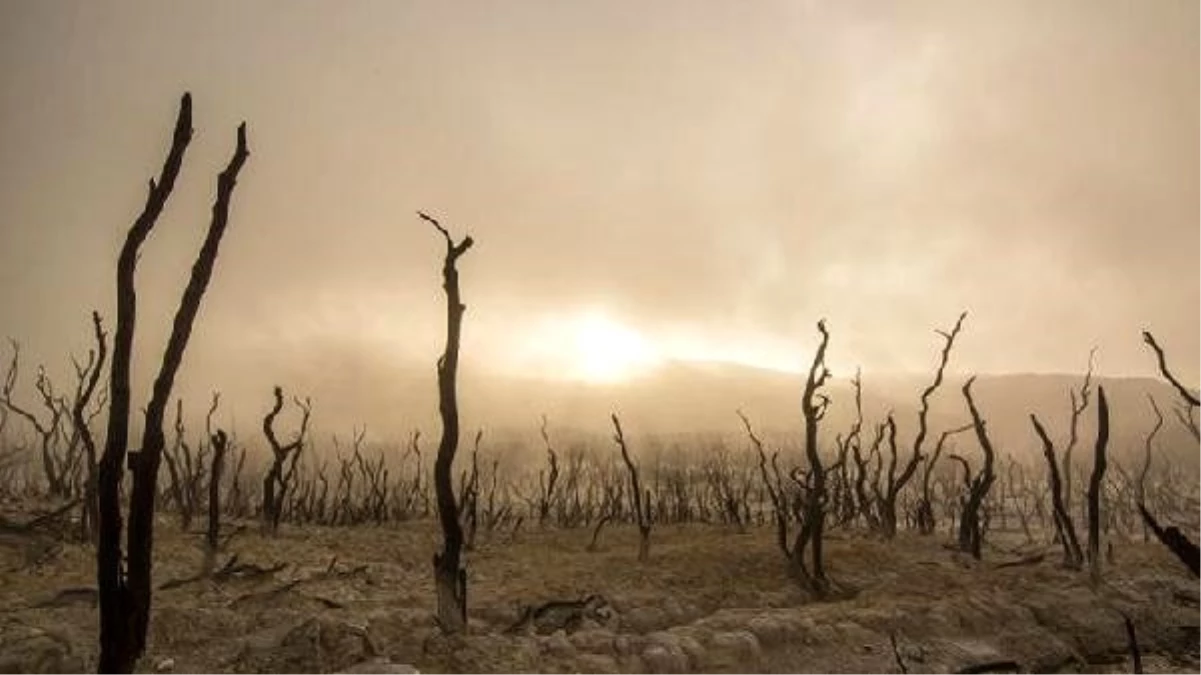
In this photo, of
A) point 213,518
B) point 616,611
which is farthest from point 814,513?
point 213,518

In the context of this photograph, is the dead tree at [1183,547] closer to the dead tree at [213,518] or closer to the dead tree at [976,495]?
the dead tree at [976,495]

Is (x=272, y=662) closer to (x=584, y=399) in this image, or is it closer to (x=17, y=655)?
(x=17, y=655)

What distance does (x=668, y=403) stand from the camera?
405 feet

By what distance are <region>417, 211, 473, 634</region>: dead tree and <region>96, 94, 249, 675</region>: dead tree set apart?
12.4 feet

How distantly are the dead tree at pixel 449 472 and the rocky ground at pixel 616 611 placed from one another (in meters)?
0.38

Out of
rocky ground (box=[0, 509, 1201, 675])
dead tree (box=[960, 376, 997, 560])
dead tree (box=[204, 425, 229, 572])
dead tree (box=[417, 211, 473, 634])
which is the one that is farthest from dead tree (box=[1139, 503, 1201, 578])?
dead tree (box=[204, 425, 229, 572])

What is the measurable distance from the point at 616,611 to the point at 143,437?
7739 millimetres

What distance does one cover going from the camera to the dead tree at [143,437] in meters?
5.23

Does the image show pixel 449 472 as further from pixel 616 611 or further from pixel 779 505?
pixel 779 505

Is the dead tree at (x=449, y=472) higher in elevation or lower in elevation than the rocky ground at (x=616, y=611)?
higher

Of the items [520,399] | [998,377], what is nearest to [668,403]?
[520,399]

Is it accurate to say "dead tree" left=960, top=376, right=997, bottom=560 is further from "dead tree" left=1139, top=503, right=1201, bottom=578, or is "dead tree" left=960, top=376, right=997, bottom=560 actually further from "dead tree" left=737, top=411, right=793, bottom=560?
"dead tree" left=1139, top=503, right=1201, bottom=578

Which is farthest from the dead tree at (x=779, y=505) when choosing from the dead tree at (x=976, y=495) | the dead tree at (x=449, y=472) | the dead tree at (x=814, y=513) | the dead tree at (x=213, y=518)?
the dead tree at (x=213, y=518)

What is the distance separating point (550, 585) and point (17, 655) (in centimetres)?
660
